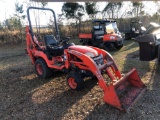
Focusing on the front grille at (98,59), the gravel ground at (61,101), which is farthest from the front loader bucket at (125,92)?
the front grille at (98,59)

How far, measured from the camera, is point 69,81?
4.02m

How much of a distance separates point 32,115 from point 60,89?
1140 millimetres

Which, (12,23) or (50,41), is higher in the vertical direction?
(12,23)

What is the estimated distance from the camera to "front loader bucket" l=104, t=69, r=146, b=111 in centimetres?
306

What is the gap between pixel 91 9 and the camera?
56.3 ft

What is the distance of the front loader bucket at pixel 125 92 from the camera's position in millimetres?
3059

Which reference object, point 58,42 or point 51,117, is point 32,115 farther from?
point 58,42

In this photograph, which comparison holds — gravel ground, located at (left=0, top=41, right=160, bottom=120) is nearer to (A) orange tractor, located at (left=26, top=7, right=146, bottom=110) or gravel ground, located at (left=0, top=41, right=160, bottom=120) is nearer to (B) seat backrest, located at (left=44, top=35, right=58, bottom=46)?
(A) orange tractor, located at (left=26, top=7, right=146, bottom=110)

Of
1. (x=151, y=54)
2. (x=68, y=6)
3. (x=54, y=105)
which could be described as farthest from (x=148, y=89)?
(x=68, y=6)

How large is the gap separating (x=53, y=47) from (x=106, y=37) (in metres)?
4.93

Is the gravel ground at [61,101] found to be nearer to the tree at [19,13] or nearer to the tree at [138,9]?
the tree at [19,13]

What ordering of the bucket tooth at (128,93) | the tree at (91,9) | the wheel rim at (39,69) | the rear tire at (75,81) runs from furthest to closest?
the tree at (91,9) < the wheel rim at (39,69) < the rear tire at (75,81) < the bucket tooth at (128,93)

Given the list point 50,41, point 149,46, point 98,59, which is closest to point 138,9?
point 149,46

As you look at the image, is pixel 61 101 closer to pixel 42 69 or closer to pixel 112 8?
pixel 42 69
